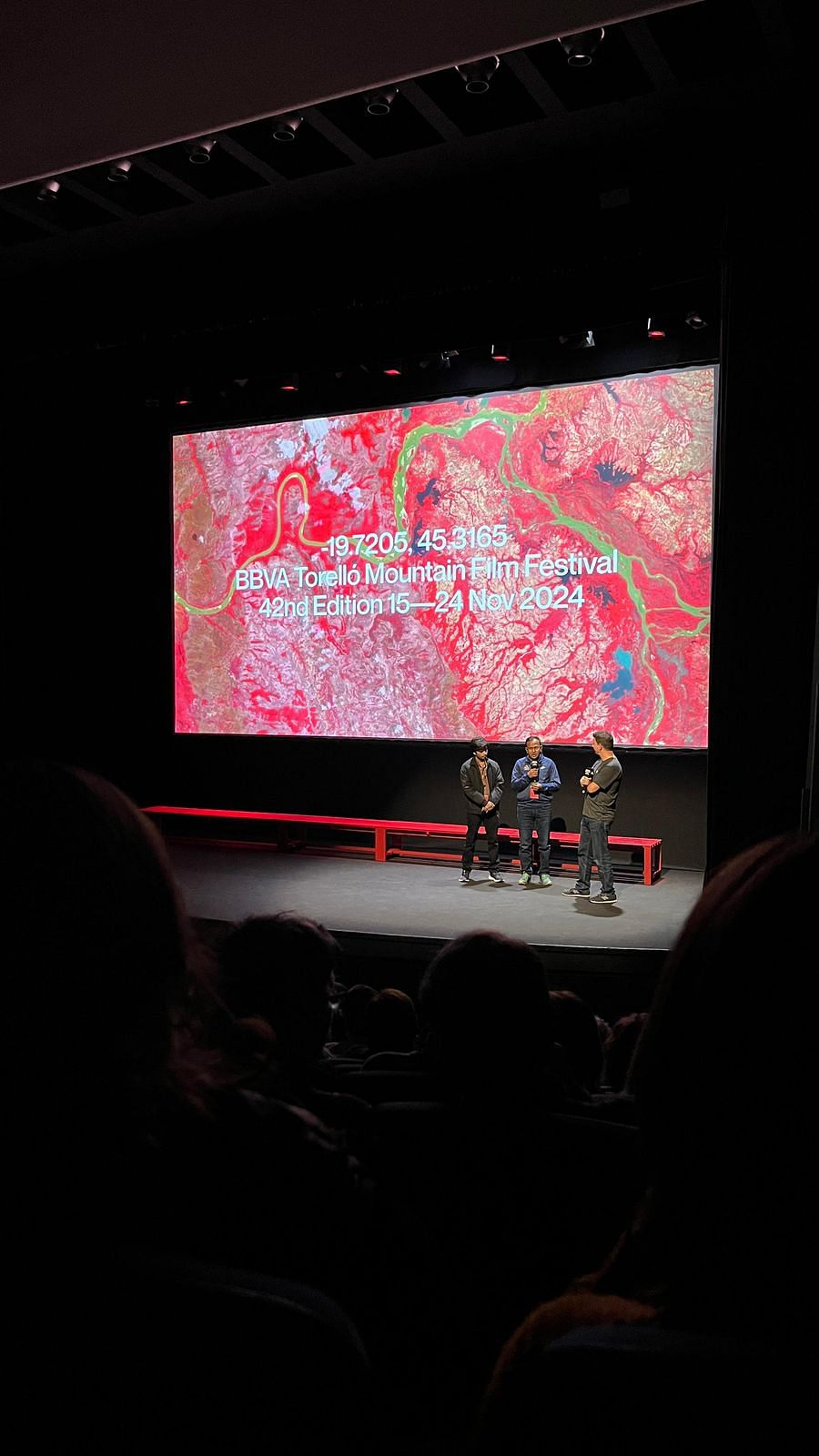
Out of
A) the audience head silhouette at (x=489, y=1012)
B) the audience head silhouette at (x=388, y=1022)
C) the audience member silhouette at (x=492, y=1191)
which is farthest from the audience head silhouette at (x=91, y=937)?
the audience head silhouette at (x=388, y=1022)

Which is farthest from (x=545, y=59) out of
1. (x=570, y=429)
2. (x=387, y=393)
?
(x=387, y=393)

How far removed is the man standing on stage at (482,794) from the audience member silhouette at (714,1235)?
275 inches

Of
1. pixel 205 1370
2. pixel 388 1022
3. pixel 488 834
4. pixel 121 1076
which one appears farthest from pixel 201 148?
pixel 205 1370

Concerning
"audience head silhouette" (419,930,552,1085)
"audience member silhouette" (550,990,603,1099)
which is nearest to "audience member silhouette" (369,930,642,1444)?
"audience head silhouette" (419,930,552,1085)

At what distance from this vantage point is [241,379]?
7992 millimetres

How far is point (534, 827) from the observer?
307 inches

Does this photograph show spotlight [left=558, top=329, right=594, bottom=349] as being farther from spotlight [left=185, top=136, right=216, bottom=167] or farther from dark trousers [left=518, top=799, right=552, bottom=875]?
dark trousers [left=518, top=799, right=552, bottom=875]

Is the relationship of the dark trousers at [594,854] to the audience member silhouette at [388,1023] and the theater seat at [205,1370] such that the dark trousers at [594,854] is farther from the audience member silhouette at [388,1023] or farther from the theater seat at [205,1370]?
the theater seat at [205,1370]

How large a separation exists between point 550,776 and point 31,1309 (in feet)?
22.7

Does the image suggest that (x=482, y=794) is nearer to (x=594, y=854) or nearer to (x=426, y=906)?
(x=594, y=854)

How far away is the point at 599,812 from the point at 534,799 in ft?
2.15

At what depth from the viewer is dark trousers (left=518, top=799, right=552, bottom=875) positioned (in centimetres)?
770

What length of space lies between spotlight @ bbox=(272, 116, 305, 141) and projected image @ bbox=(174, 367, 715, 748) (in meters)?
2.78

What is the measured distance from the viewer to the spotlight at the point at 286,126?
5672 millimetres
